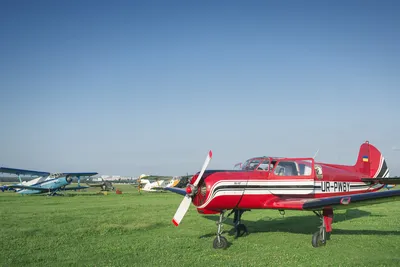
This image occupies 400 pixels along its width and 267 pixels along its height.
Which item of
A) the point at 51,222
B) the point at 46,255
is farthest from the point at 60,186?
the point at 46,255

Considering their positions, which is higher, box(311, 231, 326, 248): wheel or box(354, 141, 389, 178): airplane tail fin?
box(354, 141, 389, 178): airplane tail fin

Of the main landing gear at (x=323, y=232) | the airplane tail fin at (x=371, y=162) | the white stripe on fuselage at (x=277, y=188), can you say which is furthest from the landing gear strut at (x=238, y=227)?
the airplane tail fin at (x=371, y=162)

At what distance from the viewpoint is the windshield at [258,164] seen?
418 inches

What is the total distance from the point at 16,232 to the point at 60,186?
29.7 m

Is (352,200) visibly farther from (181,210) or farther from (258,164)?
(181,210)

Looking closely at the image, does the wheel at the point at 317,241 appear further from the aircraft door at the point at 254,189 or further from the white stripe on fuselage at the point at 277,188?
the aircraft door at the point at 254,189

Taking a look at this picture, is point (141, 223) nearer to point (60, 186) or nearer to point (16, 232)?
point (16, 232)

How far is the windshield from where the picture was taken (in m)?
10.6

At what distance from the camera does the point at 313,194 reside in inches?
432

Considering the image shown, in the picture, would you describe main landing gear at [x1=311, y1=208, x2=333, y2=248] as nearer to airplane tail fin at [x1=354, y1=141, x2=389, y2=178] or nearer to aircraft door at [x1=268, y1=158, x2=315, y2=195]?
aircraft door at [x1=268, y1=158, x2=315, y2=195]

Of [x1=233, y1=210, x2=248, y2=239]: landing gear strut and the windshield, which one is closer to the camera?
the windshield

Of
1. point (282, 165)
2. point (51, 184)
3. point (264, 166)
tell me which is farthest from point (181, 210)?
point (51, 184)

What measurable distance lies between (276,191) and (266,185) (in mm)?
410

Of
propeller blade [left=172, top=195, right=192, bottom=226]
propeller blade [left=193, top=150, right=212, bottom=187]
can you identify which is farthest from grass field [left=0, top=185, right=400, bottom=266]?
propeller blade [left=193, top=150, right=212, bottom=187]
